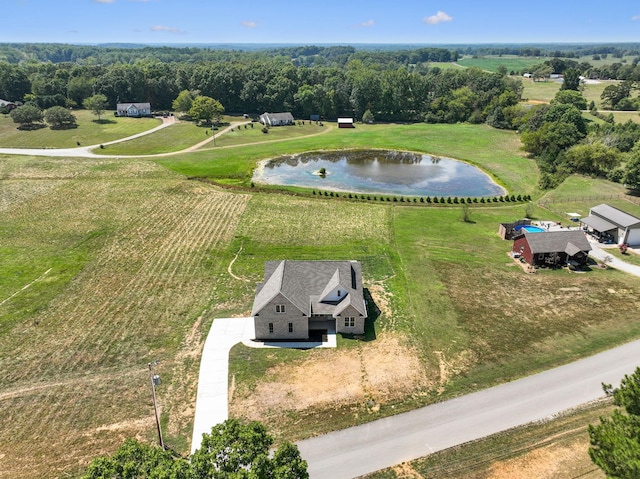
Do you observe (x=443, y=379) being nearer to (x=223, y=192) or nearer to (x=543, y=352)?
(x=543, y=352)

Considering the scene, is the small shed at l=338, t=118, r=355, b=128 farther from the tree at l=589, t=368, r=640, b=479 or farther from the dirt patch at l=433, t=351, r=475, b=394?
the tree at l=589, t=368, r=640, b=479

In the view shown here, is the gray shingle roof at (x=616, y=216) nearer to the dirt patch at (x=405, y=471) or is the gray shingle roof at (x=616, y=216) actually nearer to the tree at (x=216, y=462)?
the dirt patch at (x=405, y=471)

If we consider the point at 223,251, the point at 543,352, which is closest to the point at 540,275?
the point at 543,352

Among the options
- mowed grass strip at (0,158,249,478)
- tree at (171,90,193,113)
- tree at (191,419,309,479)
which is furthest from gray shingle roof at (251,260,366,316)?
tree at (171,90,193,113)

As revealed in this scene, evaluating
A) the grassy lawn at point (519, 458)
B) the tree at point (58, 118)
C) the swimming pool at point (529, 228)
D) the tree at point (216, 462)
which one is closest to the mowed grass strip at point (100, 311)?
the tree at point (216, 462)

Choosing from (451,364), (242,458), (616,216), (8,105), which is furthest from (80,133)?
(616,216)

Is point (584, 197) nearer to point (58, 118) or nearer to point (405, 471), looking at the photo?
point (405, 471)

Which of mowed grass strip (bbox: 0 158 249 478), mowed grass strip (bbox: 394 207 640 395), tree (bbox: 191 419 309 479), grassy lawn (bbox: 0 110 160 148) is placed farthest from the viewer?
grassy lawn (bbox: 0 110 160 148)
